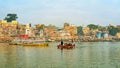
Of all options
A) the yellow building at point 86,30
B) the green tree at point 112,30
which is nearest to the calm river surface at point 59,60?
the yellow building at point 86,30

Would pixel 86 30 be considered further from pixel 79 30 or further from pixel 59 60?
pixel 59 60

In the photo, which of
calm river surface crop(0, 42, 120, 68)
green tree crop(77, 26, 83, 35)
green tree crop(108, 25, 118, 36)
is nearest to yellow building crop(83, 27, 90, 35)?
green tree crop(77, 26, 83, 35)

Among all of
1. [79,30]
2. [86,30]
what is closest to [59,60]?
[79,30]

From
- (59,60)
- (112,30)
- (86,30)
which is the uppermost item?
(86,30)

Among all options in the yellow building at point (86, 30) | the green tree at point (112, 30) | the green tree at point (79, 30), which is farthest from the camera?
the green tree at point (112, 30)

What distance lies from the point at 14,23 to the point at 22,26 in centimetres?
466

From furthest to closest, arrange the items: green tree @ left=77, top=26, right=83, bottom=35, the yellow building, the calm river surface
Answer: the yellow building < green tree @ left=77, top=26, right=83, bottom=35 < the calm river surface

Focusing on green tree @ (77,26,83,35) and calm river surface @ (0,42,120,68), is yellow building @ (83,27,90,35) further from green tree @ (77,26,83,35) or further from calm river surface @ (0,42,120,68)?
calm river surface @ (0,42,120,68)

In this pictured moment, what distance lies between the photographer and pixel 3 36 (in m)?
142

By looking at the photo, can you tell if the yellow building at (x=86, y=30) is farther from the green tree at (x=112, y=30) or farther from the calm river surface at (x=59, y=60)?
the calm river surface at (x=59, y=60)

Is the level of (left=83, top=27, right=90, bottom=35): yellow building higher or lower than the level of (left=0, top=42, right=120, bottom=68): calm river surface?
higher

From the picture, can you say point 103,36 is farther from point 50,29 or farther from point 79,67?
point 79,67

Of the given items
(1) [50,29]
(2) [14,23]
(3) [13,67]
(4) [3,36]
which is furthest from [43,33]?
(3) [13,67]

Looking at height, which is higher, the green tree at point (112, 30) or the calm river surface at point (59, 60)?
the green tree at point (112, 30)
